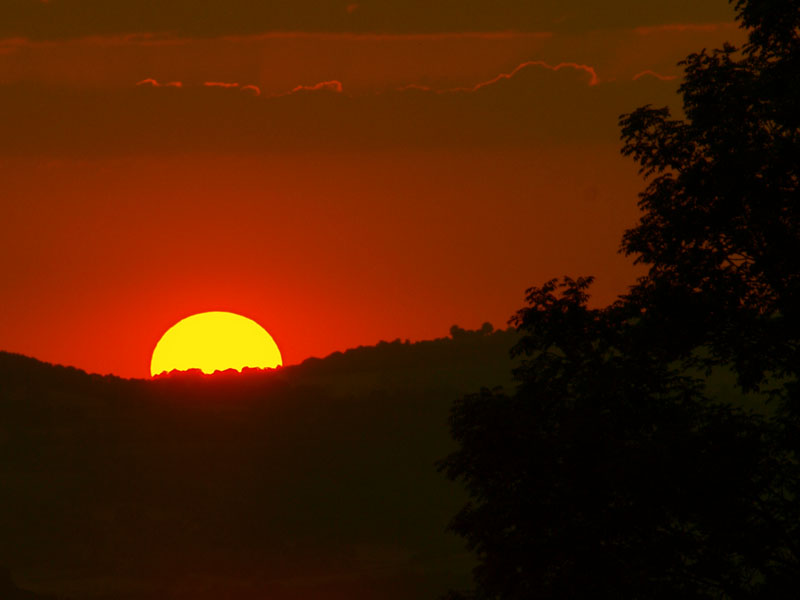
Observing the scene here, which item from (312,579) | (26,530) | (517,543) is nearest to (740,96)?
(517,543)

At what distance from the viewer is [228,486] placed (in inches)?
6654

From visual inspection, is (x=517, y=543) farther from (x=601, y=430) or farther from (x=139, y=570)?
(x=139, y=570)

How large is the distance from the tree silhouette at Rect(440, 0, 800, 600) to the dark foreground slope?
10329cm

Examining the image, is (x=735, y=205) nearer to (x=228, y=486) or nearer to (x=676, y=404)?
(x=676, y=404)

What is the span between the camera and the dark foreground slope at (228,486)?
458ft

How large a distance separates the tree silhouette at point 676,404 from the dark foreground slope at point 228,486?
103286 mm

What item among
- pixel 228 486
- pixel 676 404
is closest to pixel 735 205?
pixel 676 404

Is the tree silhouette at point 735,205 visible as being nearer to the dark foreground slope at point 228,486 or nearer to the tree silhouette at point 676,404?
the tree silhouette at point 676,404

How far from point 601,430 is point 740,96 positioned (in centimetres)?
509

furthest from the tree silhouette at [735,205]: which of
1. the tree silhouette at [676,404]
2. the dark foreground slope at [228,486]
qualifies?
the dark foreground slope at [228,486]

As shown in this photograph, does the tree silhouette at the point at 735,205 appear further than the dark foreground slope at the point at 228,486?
No

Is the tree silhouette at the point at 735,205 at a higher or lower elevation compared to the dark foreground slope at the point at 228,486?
lower

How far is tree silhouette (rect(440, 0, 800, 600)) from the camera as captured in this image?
713 inches

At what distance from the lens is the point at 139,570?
14175cm
